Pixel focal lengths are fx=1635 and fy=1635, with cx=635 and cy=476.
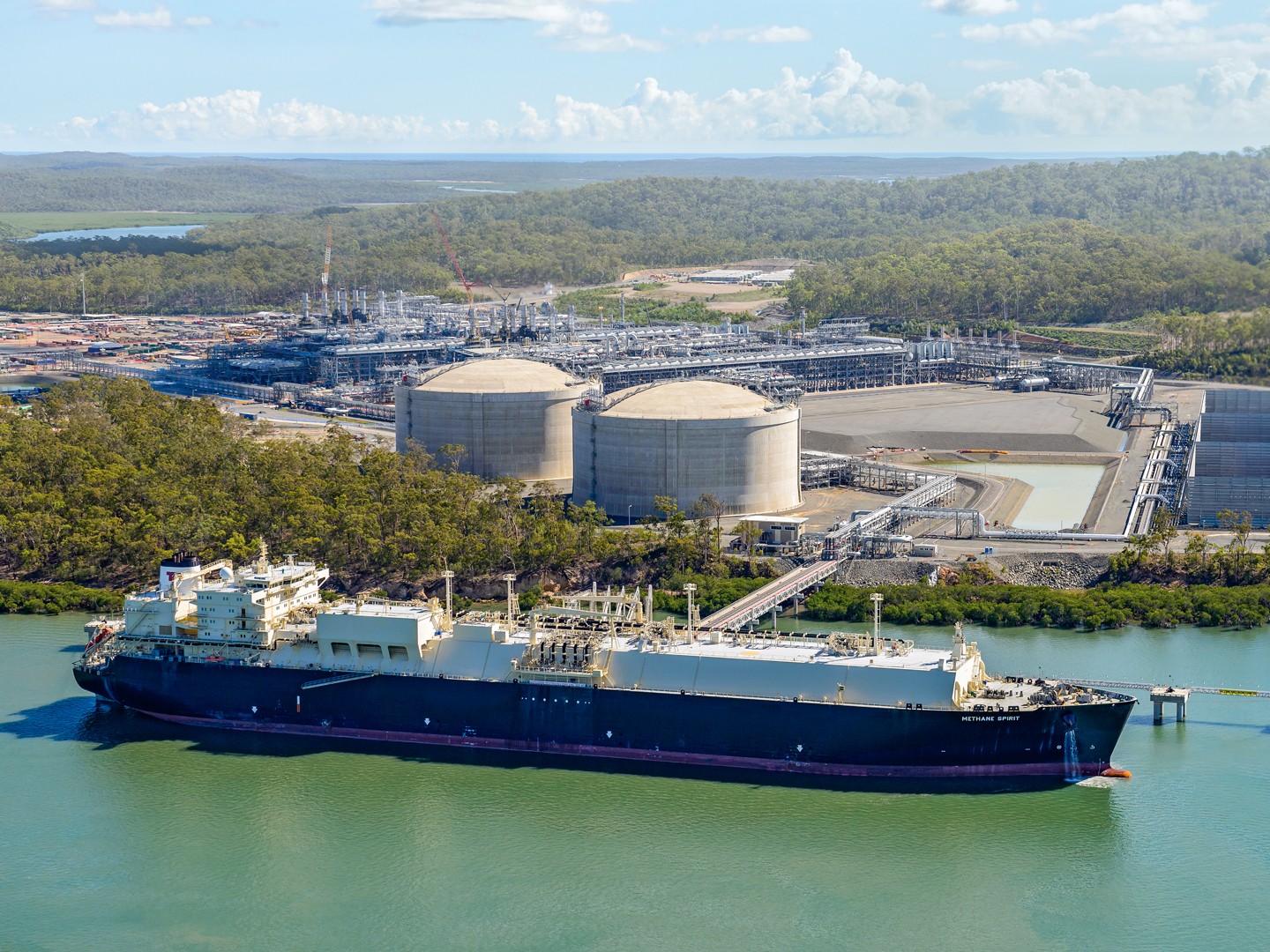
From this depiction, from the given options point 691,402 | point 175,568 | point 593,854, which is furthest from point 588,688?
point 691,402

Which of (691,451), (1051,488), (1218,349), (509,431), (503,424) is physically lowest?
(1051,488)

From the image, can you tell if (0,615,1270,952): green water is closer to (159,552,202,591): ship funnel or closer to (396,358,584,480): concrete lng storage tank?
(159,552,202,591): ship funnel

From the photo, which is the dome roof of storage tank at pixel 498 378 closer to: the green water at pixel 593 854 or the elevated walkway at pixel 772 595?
the elevated walkway at pixel 772 595

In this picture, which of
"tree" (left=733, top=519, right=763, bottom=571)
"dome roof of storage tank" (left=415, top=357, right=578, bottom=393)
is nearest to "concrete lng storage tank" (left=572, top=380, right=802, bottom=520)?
"tree" (left=733, top=519, right=763, bottom=571)

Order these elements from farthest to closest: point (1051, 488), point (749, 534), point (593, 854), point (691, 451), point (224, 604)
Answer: point (1051, 488), point (691, 451), point (749, 534), point (224, 604), point (593, 854)

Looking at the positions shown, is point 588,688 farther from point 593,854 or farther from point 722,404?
point 722,404

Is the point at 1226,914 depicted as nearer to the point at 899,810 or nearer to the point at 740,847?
the point at 899,810

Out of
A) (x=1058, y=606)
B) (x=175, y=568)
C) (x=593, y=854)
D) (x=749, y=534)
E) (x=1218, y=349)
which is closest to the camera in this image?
(x=593, y=854)
